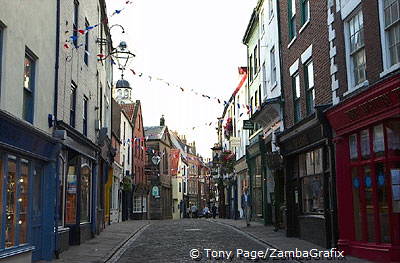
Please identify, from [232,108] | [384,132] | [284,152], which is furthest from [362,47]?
[232,108]

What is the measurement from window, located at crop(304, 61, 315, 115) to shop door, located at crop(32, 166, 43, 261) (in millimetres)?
8899

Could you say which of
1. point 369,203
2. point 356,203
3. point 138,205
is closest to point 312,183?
point 356,203

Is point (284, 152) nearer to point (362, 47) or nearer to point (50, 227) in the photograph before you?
point (362, 47)

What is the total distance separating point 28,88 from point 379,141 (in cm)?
841

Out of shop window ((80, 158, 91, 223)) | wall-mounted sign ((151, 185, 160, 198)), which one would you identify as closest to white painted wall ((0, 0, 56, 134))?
shop window ((80, 158, 91, 223))

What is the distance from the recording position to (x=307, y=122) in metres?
15.7

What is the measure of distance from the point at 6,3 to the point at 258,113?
14.9 meters

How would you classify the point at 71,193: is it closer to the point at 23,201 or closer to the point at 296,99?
the point at 23,201

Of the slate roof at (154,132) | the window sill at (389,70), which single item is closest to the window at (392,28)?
the window sill at (389,70)

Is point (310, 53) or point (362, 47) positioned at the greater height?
point (310, 53)

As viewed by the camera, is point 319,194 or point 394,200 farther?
point 319,194

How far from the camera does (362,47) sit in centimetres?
1238

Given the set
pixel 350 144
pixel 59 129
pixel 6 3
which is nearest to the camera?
pixel 6 3

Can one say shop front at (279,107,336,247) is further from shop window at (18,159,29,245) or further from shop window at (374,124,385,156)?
shop window at (18,159,29,245)
